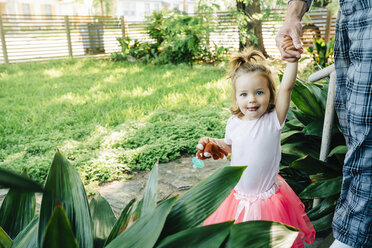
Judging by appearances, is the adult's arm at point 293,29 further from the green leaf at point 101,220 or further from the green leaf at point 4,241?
the green leaf at point 4,241

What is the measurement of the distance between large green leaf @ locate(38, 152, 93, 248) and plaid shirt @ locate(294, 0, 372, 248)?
3.26 ft

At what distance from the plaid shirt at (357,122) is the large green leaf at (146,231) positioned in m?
0.86

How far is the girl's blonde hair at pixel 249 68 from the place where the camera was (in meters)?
1.75

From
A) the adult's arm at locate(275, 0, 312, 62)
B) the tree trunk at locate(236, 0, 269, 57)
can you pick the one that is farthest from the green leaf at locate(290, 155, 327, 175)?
the tree trunk at locate(236, 0, 269, 57)

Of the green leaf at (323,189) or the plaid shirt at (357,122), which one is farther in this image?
the green leaf at (323,189)

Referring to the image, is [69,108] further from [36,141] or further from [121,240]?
[121,240]

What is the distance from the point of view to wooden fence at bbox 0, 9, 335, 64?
9.93m

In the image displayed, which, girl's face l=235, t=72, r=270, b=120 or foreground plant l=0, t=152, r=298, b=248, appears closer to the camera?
foreground plant l=0, t=152, r=298, b=248

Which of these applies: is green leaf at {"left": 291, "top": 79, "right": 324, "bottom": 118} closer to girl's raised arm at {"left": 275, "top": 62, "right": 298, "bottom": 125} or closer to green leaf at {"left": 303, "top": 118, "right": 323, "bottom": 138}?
green leaf at {"left": 303, "top": 118, "right": 323, "bottom": 138}

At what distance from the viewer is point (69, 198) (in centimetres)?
78

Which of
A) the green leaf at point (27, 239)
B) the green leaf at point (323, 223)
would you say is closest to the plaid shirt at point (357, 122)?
the green leaf at point (323, 223)

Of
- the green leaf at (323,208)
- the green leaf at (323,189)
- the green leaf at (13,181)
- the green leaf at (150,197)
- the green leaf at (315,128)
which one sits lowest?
the green leaf at (323,208)

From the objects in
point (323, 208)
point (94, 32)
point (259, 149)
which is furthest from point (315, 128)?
point (94, 32)

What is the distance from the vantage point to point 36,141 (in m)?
3.84
